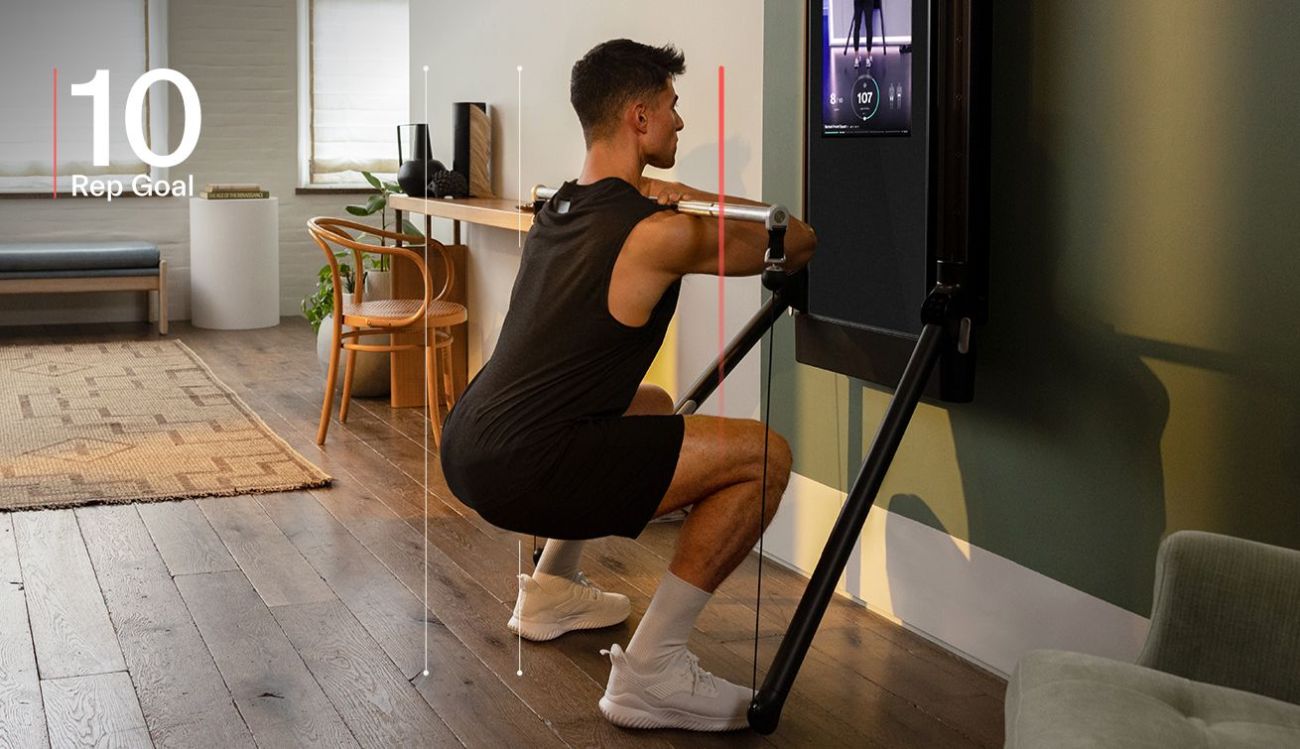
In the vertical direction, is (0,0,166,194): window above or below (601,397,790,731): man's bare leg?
above

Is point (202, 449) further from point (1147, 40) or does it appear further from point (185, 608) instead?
point (1147, 40)

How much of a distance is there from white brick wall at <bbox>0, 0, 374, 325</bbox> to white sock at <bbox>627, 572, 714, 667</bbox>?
6344 mm

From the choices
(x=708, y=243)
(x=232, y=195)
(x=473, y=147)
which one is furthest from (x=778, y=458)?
(x=232, y=195)

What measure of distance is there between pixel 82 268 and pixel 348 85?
6.56 feet

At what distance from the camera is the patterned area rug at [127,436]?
4422mm

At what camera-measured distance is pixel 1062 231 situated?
2.67 meters

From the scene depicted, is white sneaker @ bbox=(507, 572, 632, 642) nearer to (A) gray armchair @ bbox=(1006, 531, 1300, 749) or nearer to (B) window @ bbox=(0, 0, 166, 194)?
(A) gray armchair @ bbox=(1006, 531, 1300, 749)

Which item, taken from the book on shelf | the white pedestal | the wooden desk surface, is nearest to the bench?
the white pedestal

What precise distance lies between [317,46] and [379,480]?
4768mm

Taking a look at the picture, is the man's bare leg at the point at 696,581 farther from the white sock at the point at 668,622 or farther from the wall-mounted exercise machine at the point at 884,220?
the wall-mounted exercise machine at the point at 884,220

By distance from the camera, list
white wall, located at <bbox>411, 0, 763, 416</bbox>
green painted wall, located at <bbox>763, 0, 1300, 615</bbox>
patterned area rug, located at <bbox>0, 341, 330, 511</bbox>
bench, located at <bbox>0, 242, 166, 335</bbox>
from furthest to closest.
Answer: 1. bench, located at <bbox>0, 242, 166, 335</bbox>
2. patterned area rug, located at <bbox>0, 341, 330, 511</bbox>
3. white wall, located at <bbox>411, 0, 763, 416</bbox>
4. green painted wall, located at <bbox>763, 0, 1300, 615</bbox>

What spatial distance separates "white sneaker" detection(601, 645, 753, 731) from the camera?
8.43 feet

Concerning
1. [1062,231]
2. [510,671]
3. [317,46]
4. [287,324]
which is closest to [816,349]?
[1062,231]

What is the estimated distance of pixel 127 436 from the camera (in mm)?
5180
